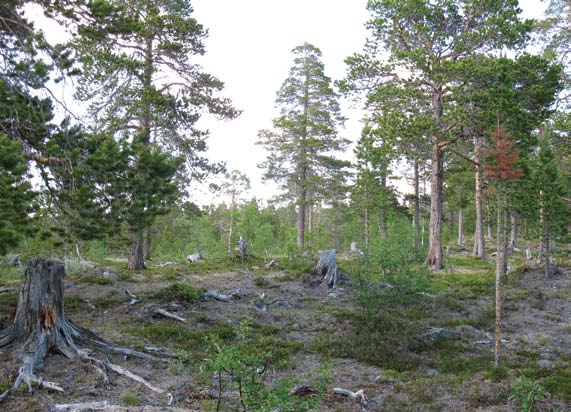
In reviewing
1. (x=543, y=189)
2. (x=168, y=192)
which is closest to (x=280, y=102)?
(x=543, y=189)

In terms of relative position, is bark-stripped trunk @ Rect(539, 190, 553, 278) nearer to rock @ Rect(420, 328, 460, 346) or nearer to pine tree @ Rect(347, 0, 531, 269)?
pine tree @ Rect(347, 0, 531, 269)

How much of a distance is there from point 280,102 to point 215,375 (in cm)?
2722

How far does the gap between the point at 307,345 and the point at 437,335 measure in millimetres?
2809

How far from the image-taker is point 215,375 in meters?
7.11

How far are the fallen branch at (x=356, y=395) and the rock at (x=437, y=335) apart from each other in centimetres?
336

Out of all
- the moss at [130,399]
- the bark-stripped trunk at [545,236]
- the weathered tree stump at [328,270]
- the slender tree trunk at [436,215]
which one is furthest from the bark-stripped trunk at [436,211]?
the moss at [130,399]

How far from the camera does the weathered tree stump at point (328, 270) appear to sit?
15344mm

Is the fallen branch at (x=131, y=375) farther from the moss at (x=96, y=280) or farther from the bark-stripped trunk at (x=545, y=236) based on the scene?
the bark-stripped trunk at (x=545, y=236)

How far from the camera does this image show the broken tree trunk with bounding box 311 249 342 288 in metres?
15.3

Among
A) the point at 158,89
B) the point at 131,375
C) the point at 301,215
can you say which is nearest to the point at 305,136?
the point at 301,215

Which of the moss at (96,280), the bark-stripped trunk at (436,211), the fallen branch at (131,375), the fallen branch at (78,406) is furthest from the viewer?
the bark-stripped trunk at (436,211)

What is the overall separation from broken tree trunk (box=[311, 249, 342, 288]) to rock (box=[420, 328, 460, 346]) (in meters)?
5.60

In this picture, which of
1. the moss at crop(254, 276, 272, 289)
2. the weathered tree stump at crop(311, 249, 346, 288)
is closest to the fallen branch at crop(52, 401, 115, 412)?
the moss at crop(254, 276, 272, 289)

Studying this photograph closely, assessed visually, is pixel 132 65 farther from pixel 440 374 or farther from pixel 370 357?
pixel 440 374
